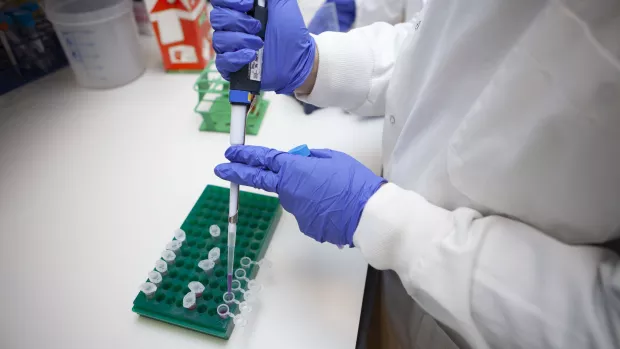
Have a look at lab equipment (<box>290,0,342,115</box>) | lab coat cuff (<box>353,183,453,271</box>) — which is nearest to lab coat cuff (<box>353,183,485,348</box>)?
lab coat cuff (<box>353,183,453,271</box>)

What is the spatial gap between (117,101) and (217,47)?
22.4 inches

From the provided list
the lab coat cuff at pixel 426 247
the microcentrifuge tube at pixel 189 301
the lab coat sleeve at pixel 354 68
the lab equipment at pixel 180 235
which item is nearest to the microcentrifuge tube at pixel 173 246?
the lab equipment at pixel 180 235

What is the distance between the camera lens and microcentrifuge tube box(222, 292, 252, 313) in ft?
2.08

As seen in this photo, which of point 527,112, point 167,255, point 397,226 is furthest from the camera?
point 167,255

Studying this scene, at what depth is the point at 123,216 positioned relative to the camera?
0.81m

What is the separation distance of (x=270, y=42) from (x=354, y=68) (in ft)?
0.64

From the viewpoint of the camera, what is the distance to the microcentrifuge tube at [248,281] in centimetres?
67

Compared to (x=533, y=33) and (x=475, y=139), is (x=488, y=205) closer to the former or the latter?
(x=475, y=139)

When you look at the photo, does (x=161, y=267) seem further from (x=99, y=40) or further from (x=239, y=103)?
(x=99, y=40)

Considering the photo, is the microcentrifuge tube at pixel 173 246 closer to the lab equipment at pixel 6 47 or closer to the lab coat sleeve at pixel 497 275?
the lab coat sleeve at pixel 497 275

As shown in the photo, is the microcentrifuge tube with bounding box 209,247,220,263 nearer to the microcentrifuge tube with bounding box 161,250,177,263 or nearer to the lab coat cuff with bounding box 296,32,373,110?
the microcentrifuge tube with bounding box 161,250,177,263

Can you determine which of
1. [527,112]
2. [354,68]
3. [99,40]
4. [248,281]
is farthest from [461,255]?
[99,40]

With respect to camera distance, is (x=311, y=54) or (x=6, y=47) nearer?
(x=311, y=54)

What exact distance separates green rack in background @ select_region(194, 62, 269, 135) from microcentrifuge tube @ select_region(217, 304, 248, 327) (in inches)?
19.9
